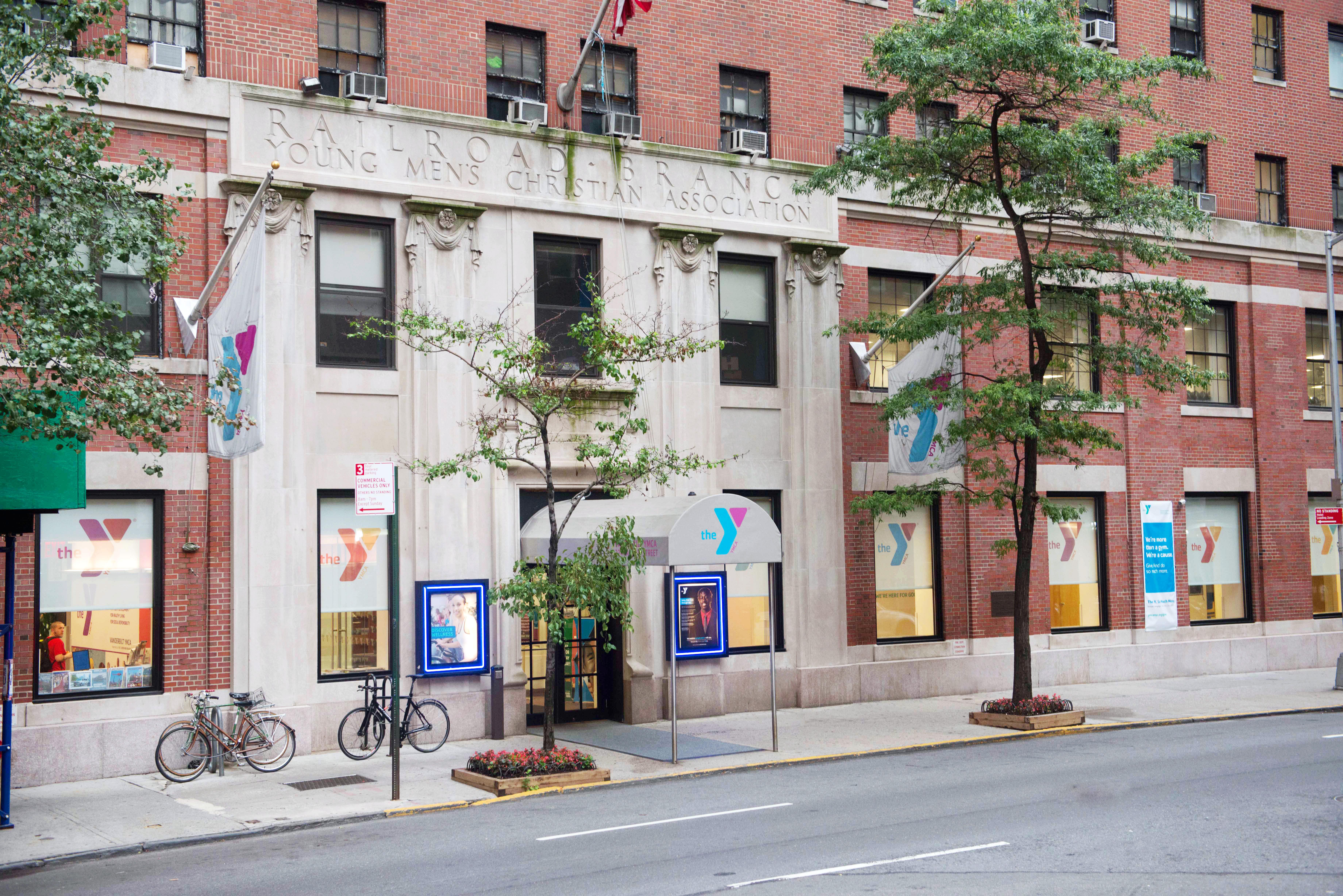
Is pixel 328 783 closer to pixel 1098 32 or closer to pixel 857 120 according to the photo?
pixel 857 120

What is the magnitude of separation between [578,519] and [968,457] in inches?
260

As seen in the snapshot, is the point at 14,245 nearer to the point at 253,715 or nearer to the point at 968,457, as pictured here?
the point at 253,715

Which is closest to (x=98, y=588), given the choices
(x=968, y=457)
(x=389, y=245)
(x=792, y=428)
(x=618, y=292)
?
(x=389, y=245)

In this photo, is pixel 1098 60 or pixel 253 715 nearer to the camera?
pixel 253 715

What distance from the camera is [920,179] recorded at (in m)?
19.9

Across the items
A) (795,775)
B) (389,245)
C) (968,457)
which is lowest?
(795,775)

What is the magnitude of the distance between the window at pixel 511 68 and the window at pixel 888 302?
7.12 meters

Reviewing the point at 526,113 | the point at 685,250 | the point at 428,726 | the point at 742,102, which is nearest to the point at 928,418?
the point at 685,250

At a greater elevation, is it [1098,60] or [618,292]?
[1098,60]

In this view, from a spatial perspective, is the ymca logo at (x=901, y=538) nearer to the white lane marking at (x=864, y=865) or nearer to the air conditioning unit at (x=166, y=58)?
the white lane marking at (x=864, y=865)

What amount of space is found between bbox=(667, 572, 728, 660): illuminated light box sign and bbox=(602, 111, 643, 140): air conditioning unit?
7198mm

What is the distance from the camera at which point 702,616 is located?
20.6 metres

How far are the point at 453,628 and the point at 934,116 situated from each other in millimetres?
13595

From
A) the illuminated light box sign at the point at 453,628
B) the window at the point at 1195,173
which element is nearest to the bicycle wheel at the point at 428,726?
the illuminated light box sign at the point at 453,628
